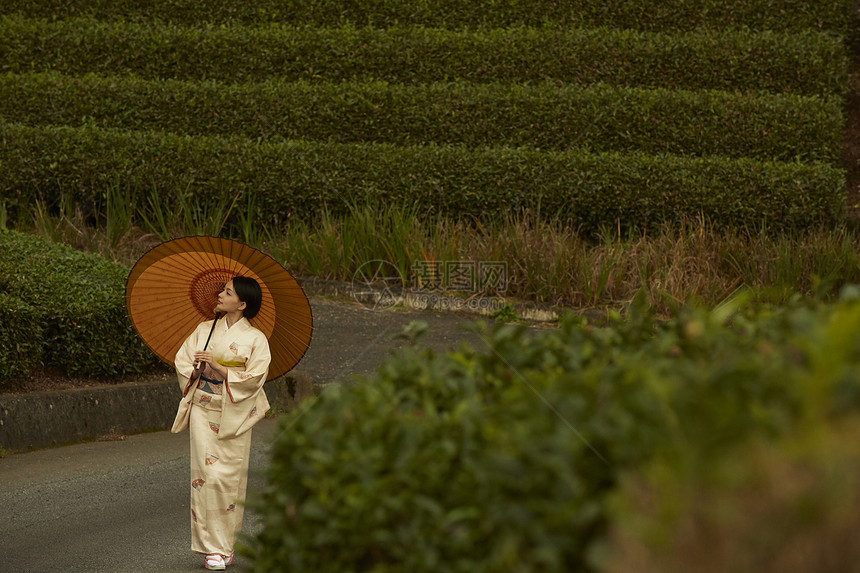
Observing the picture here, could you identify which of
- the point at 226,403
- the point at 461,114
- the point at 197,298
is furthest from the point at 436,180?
the point at 226,403

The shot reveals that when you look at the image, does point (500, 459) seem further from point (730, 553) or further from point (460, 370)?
point (460, 370)

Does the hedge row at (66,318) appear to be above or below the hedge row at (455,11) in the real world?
below

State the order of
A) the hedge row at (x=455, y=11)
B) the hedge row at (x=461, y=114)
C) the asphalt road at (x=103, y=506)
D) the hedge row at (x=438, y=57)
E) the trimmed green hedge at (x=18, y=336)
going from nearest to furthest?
the asphalt road at (x=103, y=506)
the trimmed green hedge at (x=18, y=336)
the hedge row at (x=461, y=114)
the hedge row at (x=438, y=57)
the hedge row at (x=455, y=11)

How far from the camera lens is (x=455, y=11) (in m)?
15.9

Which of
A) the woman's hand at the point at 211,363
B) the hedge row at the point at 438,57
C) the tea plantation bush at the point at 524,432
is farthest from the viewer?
the hedge row at the point at 438,57

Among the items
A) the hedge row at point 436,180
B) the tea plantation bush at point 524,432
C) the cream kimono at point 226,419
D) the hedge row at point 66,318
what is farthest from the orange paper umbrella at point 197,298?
the hedge row at point 436,180

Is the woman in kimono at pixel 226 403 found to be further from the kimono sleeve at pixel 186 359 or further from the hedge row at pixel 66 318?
the hedge row at pixel 66 318

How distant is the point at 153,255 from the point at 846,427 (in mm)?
4612

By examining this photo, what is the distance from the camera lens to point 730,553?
5.05 feet

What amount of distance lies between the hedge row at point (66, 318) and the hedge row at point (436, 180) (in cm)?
410

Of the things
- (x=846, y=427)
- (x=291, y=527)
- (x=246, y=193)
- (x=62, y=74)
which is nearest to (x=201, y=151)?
(x=246, y=193)

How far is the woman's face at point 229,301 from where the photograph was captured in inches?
213

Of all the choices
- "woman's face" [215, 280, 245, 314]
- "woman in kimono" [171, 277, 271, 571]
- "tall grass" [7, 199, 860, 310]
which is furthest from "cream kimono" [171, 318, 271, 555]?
"tall grass" [7, 199, 860, 310]

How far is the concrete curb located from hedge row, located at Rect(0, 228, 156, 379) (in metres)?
0.29
